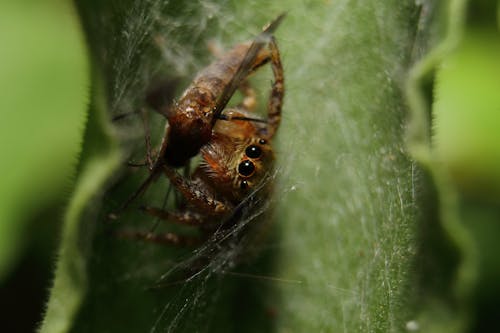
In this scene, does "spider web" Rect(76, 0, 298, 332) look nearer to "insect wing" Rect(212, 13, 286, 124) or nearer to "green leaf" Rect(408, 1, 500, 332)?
"insect wing" Rect(212, 13, 286, 124)

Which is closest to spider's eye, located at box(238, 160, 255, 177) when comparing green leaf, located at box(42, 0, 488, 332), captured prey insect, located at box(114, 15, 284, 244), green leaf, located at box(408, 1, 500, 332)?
captured prey insect, located at box(114, 15, 284, 244)

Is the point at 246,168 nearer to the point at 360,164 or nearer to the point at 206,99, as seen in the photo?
the point at 206,99


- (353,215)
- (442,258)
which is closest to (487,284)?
(353,215)

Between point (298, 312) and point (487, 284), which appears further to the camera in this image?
point (487, 284)

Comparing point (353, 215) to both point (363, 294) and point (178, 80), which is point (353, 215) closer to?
point (363, 294)

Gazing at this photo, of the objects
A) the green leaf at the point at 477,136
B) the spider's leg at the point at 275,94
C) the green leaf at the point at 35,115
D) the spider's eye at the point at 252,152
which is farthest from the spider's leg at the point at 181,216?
the green leaf at the point at 477,136

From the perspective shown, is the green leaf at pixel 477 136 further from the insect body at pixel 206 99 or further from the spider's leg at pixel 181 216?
the spider's leg at pixel 181 216
